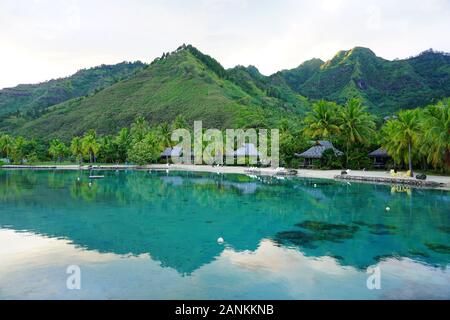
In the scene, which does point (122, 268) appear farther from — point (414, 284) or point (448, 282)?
point (448, 282)

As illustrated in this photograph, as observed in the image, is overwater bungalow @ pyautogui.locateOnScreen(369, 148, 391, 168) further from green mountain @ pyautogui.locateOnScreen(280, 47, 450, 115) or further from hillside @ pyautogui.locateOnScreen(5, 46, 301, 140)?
green mountain @ pyautogui.locateOnScreen(280, 47, 450, 115)

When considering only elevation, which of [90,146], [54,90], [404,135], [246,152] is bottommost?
[246,152]

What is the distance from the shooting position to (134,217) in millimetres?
20016

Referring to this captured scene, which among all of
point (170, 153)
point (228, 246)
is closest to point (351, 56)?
point (170, 153)

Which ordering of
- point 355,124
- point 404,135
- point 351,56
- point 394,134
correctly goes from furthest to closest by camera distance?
1. point 351,56
2. point 355,124
3. point 394,134
4. point 404,135

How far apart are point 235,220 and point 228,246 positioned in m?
4.91

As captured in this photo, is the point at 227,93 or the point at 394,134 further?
the point at 227,93

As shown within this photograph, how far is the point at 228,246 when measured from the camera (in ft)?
46.6

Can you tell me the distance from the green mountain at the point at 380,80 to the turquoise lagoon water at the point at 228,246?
72.3m

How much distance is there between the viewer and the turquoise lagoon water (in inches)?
397

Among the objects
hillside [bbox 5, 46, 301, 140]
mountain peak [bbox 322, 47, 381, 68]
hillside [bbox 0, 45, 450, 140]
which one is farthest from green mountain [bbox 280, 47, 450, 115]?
hillside [bbox 5, 46, 301, 140]

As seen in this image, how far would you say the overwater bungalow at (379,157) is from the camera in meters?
43.2

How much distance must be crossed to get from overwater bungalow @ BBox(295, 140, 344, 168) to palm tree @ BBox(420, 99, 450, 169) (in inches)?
486

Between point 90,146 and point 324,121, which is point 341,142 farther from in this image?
point 90,146
